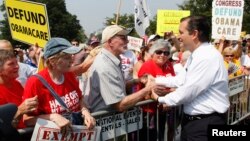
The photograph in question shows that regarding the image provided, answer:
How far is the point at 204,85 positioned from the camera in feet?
12.6

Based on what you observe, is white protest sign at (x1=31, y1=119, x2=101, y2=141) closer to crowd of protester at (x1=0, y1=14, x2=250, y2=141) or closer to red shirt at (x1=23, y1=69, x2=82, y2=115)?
crowd of protester at (x1=0, y1=14, x2=250, y2=141)

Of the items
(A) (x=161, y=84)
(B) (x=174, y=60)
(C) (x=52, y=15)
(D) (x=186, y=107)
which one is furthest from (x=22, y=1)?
(C) (x=52, y=15)

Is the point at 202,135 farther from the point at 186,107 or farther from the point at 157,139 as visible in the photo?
the point at 157,139

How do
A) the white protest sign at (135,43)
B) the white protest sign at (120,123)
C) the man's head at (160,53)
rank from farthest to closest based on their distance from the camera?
the white protest sign at (135,43)
the man's head at (160,53)
the white protest sign at (120,123)

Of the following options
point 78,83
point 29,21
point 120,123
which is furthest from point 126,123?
point 29,21

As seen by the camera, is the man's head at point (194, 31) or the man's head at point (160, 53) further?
the man's head at point (160, 53)

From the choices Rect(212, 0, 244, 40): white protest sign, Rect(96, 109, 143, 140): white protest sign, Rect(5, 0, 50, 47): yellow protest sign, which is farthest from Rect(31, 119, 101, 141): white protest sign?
Rect(212, 0, 244, 40): white protest sign

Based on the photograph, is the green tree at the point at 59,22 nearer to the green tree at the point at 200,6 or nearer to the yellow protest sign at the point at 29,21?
the green tree at the point at 200,6

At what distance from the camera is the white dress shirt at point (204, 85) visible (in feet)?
12.6

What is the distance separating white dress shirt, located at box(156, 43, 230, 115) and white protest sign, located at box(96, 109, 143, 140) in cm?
54

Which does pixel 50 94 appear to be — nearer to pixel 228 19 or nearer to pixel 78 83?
pixel 78 83

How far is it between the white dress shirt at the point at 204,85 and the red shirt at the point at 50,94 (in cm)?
95

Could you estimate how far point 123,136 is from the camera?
15.0 ft

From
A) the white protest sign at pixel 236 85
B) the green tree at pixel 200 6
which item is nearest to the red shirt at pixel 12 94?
the white protest sign at pixel 236 85
